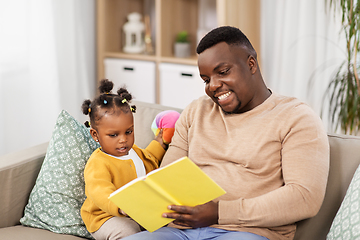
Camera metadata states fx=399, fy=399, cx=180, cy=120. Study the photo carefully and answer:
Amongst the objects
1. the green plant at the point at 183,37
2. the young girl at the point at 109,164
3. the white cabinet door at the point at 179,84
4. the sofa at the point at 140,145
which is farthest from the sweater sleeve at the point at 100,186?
the green plant at the point at 183,37

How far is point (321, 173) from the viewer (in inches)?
44.7

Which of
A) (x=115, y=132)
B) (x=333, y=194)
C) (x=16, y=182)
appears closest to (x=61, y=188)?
(x=16, y=182)

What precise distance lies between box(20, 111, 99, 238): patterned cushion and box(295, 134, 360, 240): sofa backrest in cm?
77

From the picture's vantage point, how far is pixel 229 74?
4.15ft

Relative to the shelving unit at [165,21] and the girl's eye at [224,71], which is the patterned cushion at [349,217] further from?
the shelving unit at [165,21]

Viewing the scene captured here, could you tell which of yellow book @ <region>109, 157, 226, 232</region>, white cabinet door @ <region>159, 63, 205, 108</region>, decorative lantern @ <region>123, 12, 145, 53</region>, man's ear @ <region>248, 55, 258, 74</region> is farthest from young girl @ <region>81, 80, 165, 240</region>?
decorative lantern @ <region>123, 12, 145, 53</region>

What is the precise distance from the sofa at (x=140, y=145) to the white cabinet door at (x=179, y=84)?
108cm

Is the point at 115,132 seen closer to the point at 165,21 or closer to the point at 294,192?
the point at 294,192

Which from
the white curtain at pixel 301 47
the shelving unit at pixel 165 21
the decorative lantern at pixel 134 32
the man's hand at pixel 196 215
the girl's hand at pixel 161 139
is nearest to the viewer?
the man's hand at pixel 196 215

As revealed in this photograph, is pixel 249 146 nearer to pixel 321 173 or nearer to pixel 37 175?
pixel 321 173

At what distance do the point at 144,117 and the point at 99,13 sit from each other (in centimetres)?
170

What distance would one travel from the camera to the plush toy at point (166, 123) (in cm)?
153

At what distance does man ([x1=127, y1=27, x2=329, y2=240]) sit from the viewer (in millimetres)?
1128

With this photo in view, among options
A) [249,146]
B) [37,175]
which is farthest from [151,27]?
[249,146]
